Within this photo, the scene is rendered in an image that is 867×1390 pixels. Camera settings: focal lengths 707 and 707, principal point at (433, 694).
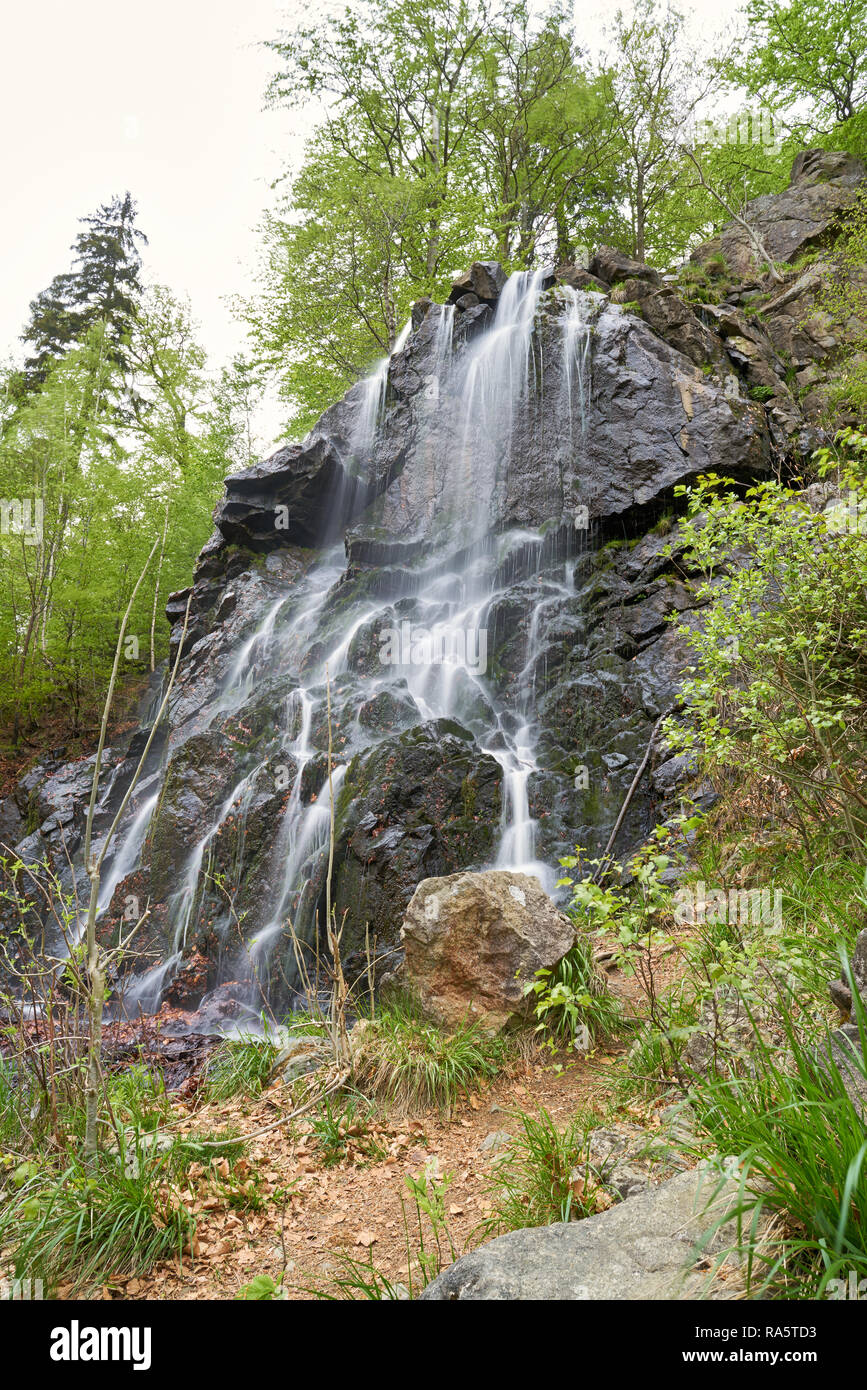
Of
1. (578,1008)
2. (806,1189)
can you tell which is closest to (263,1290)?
(806,1189)

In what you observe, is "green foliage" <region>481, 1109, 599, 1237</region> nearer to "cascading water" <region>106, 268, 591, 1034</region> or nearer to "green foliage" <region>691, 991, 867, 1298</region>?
"green foliage" <region>691, 991, 867, 1298</region>

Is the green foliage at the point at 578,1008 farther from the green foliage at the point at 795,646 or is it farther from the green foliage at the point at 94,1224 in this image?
the green foliage at the point at 94,1224

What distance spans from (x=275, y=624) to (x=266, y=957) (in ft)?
21.4

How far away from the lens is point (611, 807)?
8352 millimetres

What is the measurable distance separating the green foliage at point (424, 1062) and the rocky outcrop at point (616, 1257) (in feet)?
6.86

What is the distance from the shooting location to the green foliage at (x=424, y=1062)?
432 cm

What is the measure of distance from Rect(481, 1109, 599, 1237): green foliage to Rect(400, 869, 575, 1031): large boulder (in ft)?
4.89

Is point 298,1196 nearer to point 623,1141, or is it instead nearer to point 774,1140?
point 623,1141

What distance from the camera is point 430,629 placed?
11.2 meters

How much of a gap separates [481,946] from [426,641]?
6.67 meters

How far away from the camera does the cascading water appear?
8320 mm

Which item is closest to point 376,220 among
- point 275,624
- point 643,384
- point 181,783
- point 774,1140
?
point 643,384

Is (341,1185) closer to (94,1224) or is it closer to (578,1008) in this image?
(94,1224)

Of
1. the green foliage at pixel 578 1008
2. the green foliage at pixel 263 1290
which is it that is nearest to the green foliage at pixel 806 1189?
the green foliage at pixel 263 1290
